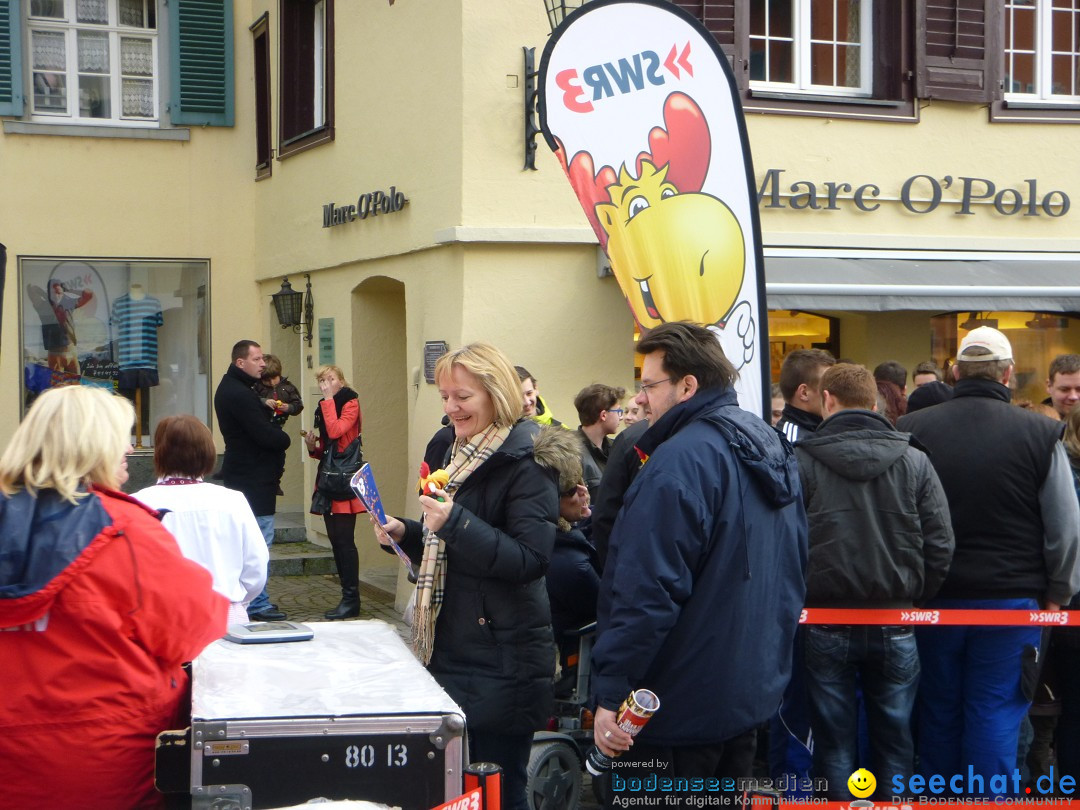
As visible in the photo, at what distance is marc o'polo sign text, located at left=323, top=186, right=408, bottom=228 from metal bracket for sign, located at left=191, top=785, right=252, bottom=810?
7.81 m

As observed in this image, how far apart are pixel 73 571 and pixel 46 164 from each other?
10.9 metres

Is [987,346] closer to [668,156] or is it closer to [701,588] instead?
[668,156]

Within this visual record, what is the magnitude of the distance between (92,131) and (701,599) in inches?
429

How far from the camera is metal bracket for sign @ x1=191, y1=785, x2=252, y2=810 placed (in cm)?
266

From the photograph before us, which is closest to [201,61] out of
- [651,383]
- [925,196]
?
Result: [925,196]

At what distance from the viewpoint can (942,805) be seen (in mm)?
4703

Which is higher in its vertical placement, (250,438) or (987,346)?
(987,346)

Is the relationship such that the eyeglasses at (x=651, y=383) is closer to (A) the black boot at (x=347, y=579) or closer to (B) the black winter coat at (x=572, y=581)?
(B) the black winter coat at (x=572, y=581)

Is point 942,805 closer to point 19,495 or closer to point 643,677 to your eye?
point 643,677

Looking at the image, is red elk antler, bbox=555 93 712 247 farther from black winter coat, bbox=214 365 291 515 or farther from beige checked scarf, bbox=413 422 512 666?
black winter coat, bbox=214 365 291 515

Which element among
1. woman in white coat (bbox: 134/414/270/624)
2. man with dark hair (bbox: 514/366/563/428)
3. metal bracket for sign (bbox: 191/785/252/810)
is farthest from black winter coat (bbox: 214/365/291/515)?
metal bracket for sign (bbox: 191/785/252/810)

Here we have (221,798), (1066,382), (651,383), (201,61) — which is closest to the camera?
(221,798)

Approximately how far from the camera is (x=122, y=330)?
13.1 metres

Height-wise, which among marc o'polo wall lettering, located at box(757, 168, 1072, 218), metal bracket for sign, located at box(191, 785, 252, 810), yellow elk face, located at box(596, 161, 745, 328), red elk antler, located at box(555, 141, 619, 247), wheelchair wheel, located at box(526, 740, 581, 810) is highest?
marc o'polo wall lettering, located at box(757, 168, 1072, 218)
